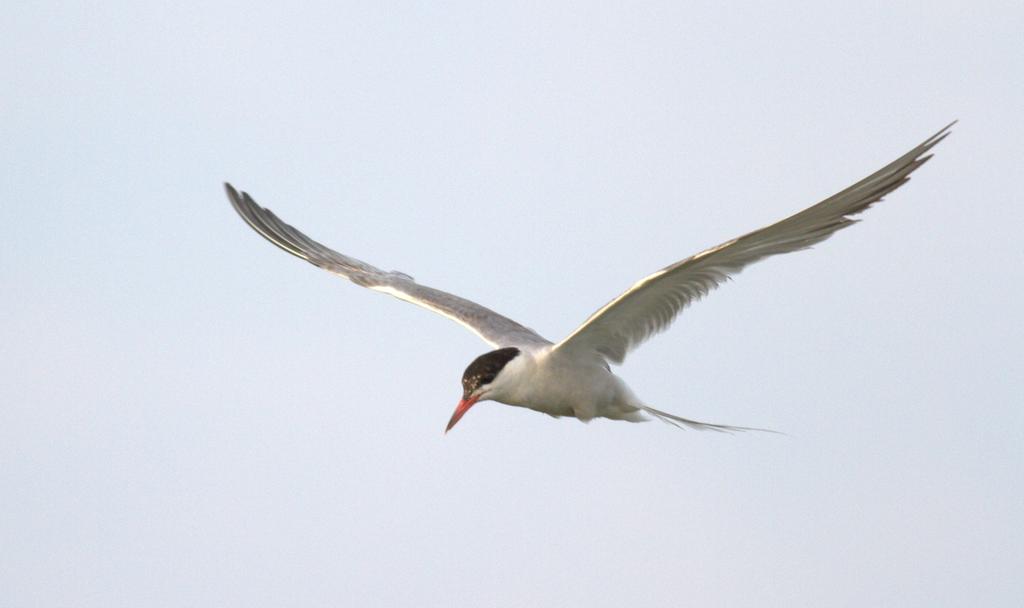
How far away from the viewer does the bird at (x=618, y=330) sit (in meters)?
9.31

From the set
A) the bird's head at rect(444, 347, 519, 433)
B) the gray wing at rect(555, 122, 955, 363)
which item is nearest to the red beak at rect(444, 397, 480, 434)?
the bird's head at rect(444, 347, 519, 433)

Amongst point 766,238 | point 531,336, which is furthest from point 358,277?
point 766,238

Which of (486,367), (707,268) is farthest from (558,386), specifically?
(707,268)

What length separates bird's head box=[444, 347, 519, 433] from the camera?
1069 centimetres

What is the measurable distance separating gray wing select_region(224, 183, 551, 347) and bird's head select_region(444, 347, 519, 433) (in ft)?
2.18

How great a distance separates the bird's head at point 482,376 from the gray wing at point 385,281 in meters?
0.67

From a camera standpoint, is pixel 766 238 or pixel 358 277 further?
pixel 358 277

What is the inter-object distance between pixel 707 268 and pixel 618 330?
3.78ft

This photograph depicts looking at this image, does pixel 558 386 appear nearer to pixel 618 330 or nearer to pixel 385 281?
pixel 618 330

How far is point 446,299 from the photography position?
42.7 ft

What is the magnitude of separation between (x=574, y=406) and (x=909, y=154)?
3204 mm

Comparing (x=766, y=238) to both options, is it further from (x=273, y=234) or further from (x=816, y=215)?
(x=273, y=234)

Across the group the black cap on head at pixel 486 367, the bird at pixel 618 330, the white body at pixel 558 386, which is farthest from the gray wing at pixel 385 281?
the black cap on head at pixel 486 367

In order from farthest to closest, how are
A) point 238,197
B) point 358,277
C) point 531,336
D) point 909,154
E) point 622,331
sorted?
point 238,197
point 358,277
point 531,336
point 622,331
point 909,154
